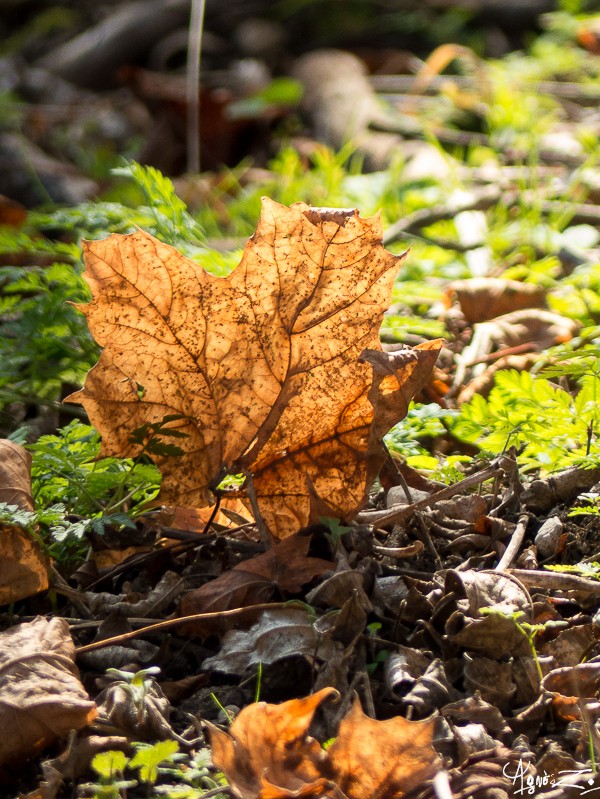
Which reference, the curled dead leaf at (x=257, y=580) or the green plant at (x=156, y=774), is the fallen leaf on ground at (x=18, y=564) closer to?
the curled dead leaf at (x=257, y=580)

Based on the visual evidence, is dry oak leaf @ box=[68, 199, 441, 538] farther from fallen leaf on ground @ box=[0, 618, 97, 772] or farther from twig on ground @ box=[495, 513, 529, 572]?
fallen leaf on ground @ box=[0, 618, 97, 772]

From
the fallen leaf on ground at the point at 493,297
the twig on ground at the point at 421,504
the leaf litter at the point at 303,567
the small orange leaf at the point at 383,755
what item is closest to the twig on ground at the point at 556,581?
the leaf litter at the point at 303,567

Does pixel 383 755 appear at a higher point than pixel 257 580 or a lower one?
lower

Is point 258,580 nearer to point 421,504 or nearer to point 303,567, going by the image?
point 303,567

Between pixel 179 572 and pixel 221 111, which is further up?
pixel 221 111

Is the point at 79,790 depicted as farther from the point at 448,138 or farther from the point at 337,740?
the point at 448,138

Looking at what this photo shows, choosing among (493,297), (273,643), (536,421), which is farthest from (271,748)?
(493,297)

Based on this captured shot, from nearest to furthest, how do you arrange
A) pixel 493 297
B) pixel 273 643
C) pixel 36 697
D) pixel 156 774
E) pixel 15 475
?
pixel 156 774 → pixel 36 697 → pixel 273 643 → pixel 15 475 → pixel 493 297

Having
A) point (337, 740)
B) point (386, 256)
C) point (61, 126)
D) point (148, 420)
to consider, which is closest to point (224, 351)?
point (148, 420)
